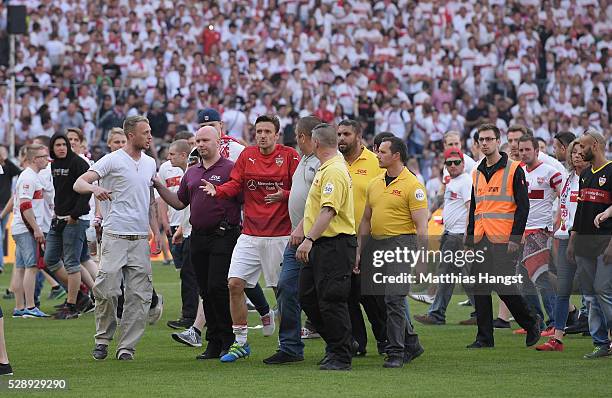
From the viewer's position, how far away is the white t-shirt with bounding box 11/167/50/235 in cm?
1523

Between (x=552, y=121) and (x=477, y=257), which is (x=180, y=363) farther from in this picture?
(x=552, y=121)

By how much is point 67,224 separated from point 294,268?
4.77 metres

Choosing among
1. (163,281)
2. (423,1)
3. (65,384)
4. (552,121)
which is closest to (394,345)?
(65,384)

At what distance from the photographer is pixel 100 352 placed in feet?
35.8

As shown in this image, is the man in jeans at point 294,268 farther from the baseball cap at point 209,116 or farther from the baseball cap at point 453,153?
the baseball cap at point 453,153

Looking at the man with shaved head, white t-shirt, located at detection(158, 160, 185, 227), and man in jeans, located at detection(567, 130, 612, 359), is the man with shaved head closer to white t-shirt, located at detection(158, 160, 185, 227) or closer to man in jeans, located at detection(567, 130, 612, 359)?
man in jeans, located at detection(567, 130, 612, 359)

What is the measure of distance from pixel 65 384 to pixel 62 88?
60.7ft

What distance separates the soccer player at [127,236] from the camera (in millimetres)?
10773

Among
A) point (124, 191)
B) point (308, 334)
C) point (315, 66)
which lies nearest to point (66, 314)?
point (308, 334)

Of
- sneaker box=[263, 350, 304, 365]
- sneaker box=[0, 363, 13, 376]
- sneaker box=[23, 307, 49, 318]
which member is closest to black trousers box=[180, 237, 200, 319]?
sneaker box=[23, 307, 49, 318]

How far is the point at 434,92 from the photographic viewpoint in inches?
1183

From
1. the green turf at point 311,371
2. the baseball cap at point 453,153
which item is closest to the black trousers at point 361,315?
the green turf at point 311,371

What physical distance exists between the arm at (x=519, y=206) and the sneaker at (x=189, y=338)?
3.29 meters

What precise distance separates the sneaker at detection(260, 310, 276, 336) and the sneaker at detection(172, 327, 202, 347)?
96 cm
